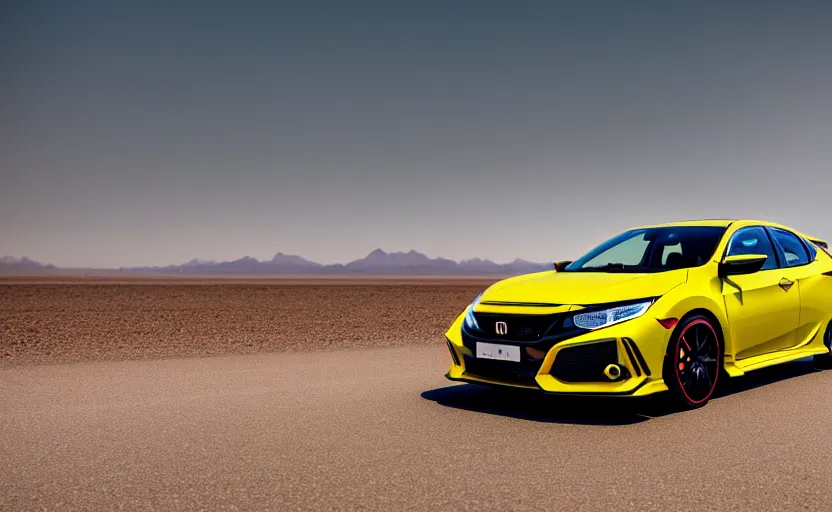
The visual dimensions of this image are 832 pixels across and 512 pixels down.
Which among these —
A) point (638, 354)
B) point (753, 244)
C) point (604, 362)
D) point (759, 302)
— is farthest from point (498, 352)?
point (753, 244)

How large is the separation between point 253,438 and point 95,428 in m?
1.50

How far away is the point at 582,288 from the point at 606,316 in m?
0.43

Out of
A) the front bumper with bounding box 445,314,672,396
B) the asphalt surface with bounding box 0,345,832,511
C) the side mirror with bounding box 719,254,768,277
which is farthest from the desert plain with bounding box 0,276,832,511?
Result: the side mirror with bounding box 719,254,768,277

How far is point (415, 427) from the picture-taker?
6012 millimetres

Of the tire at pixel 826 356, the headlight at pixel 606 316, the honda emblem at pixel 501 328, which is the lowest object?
the tire at pixel 826 356

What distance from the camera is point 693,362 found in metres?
6.45

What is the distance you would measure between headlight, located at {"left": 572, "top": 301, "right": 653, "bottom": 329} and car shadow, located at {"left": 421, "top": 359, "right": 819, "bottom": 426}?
1.95 ft

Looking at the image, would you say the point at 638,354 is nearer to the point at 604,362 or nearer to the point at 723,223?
the point at 604,362

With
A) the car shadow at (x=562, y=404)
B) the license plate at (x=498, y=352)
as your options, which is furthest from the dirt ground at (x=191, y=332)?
the license plate at (x=498, y=352)

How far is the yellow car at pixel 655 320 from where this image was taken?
5.93 meters

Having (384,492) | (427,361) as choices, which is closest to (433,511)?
(384,492)

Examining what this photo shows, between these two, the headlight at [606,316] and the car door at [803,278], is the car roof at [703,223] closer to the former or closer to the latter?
the car door at [803,278]

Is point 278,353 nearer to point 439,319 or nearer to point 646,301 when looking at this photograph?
point 646,301

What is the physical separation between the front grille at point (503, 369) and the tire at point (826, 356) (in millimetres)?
4361
